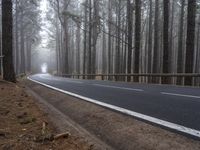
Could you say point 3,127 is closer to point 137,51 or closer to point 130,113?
point 130,113

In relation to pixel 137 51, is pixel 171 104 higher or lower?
lower

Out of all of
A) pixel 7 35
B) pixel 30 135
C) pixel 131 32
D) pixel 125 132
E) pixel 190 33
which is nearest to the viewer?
pixel 30 135

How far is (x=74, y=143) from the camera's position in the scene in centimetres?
502

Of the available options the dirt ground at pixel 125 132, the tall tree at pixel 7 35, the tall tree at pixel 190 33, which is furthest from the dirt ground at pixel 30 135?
the tall tree at pixel 190 33

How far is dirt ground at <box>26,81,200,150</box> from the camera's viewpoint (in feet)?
15.8

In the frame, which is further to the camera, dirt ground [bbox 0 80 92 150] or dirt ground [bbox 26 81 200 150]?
dirt ground [bbox 26 81 200 150]

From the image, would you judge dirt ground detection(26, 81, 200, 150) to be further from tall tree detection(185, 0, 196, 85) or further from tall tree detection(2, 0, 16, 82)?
tall tree detection(185, 0, 196, 85)

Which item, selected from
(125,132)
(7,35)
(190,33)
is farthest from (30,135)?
(190,33)

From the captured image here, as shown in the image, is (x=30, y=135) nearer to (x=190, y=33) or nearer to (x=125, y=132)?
(x=125, y=132)

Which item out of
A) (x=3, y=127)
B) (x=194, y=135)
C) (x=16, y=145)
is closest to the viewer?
(x=16, y=145)

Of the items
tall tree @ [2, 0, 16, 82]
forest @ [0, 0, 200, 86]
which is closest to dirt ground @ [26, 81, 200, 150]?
tall tree @ [2, 0, 16, 82]

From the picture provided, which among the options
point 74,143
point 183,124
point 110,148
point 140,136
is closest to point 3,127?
point 74,143

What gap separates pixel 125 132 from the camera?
18.9 feet

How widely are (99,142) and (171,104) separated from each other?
346cm
